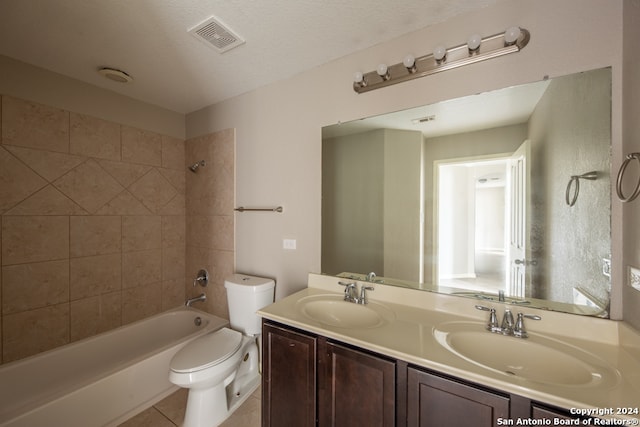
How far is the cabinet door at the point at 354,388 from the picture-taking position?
0.95m

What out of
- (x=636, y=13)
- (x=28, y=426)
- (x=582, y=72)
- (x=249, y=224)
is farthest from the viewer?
(x=249, y=224)

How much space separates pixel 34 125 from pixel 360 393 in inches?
108

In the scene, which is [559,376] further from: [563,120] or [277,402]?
[277,402]

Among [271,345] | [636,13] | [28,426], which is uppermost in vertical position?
[636,13]

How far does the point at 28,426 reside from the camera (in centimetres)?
125

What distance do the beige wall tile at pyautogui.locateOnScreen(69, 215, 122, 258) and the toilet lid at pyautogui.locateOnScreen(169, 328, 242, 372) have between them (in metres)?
1.19

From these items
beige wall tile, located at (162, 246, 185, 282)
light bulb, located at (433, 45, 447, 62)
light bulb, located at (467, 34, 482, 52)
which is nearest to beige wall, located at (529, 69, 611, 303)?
light bulb, located at (467, 34, 482, 52)

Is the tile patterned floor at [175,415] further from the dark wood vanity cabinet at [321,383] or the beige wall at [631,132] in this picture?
the beige wall at [631,132]

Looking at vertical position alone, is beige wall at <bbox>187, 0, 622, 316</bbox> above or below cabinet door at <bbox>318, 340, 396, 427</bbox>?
above

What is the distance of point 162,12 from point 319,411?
7.15 feet

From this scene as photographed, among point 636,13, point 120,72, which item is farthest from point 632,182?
point 120,72

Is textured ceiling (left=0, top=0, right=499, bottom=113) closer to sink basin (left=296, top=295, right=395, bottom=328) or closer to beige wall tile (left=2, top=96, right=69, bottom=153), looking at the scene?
beige wall tile (left=2, top=96, right=69, bottom=153)

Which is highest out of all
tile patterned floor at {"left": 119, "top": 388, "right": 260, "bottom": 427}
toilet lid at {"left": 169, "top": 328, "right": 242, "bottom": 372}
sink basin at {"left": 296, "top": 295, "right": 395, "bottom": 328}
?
sink basin at {"left": 296, "top": 295, "right": 395, "bottom": 328}

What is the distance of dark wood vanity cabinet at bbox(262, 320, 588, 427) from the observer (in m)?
0.79
